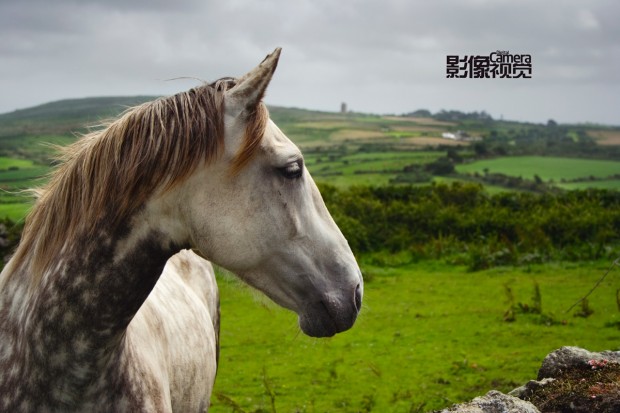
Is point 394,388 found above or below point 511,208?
below

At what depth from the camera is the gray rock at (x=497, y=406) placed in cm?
296

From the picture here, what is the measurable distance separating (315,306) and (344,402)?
5182 millimetres

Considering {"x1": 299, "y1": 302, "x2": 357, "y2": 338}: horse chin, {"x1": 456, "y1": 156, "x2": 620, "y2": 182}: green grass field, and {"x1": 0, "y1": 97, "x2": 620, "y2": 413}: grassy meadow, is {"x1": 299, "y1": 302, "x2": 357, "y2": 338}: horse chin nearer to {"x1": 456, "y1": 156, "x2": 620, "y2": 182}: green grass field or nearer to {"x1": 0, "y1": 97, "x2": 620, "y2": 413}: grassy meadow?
{"x1": 0, "y1": 97, "x2": 620, "y2": 413}: grassy meadow

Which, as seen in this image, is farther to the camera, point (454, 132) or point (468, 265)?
point (454, 132)

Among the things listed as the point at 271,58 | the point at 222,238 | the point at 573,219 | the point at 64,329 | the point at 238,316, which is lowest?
the point at 238,316

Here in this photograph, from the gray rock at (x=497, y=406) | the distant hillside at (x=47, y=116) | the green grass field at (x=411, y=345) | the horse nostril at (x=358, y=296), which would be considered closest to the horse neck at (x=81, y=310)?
the horse nostril at (x=358, y=296)

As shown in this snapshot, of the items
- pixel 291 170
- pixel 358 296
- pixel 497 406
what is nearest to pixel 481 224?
pixel 497 406

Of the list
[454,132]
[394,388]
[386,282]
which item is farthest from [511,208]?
[454,132]

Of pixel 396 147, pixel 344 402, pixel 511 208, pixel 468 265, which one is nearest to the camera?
pixel 344 402

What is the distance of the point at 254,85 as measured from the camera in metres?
2.39

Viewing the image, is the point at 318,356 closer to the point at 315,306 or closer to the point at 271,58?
the point at 315,306

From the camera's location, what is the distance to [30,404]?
258 centimetres

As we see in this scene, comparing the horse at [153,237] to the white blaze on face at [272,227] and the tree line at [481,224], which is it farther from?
the tree line at [481,224]

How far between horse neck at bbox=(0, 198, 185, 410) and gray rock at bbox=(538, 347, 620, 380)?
96.6 inches
